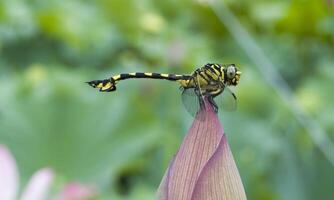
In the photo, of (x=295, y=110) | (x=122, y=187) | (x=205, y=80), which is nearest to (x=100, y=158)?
(x=122, y=187)

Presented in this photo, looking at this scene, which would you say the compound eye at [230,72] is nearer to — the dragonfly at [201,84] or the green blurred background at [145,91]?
the dragonfly at [201,84]

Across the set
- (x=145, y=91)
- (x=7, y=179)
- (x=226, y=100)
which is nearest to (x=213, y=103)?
(x=226, y=100)

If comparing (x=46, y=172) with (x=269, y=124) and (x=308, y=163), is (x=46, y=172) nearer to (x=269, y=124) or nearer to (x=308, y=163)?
(x=308, y=163)

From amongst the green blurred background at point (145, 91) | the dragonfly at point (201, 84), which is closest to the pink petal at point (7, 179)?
the dragonfly at point (201, 84)

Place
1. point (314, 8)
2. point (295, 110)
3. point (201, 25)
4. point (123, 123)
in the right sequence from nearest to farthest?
point (295, 110)
point (123, 123)
point (314, 8)
point (201, 25)

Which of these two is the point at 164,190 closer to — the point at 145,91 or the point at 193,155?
the point at 193,155
